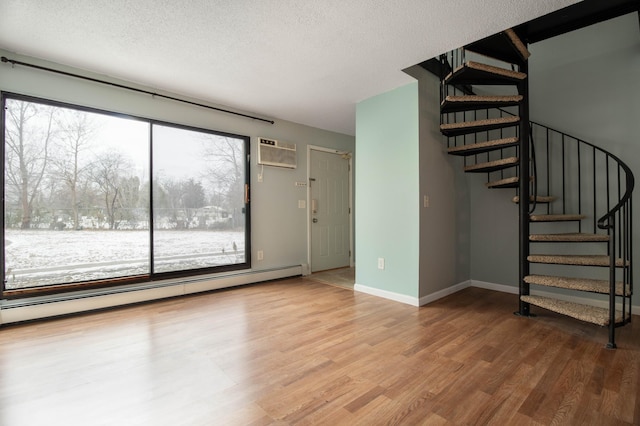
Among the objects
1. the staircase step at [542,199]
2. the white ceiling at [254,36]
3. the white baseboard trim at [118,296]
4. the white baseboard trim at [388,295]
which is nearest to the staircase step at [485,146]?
the staircase step at [542,199]

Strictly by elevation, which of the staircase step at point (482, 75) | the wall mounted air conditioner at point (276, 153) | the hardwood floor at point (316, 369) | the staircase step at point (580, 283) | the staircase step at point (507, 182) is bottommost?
the hardwood floor at point (316, 369)

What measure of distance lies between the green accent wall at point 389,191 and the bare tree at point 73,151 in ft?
10.4

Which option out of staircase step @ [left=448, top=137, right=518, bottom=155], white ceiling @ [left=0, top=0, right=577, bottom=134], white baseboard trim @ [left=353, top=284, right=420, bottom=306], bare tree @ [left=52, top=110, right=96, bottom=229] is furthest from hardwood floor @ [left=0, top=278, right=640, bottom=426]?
white ceiling @ [left=0, top=0, right=577, bottom=134]

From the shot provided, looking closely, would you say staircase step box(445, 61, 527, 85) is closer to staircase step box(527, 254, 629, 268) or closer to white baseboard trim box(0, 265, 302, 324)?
staircase step box(527, 254, 629, 268)

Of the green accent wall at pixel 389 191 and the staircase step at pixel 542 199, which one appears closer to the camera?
the staircase step at pixel 542 199

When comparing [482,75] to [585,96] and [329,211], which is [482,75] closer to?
[585,96]

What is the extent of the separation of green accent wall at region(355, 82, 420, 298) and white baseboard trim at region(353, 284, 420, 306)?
1.4 inches

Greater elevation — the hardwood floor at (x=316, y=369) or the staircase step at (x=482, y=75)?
the staircase step at (x=482, y=75)

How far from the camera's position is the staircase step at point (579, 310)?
242 cm

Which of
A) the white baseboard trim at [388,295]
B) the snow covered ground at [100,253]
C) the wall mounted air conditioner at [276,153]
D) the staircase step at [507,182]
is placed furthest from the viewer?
the wall mounted air conditioner at [276,153]

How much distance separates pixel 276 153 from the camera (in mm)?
4648

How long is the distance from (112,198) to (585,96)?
5.52m

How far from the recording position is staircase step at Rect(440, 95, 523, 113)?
9.93 feet

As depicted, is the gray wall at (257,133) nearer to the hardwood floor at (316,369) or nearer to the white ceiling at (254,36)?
the white ceiling at (254,36)
